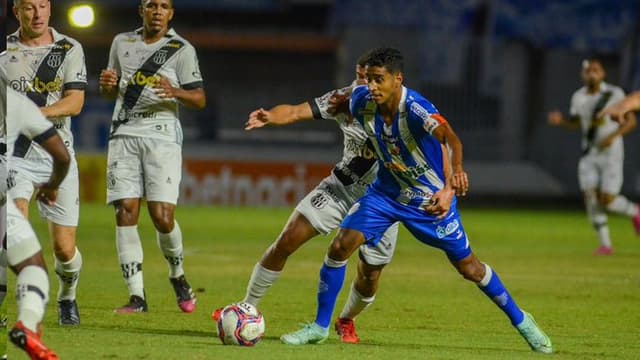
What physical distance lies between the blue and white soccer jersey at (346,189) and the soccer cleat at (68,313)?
1.87m

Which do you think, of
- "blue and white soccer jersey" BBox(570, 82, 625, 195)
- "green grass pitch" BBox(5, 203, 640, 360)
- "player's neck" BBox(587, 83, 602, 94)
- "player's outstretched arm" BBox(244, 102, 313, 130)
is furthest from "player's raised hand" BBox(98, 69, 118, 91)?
"blue and white soccer jersey" BBox(570, 82, 625, 195)

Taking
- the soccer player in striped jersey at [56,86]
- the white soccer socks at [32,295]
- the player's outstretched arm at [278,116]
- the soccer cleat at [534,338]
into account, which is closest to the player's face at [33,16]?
the soccer player in striped jersey at [56,86]

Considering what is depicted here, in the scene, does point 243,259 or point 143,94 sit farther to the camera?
point 243,259

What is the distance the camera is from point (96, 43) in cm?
3397

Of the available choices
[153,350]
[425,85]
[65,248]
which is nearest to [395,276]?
[65,248]

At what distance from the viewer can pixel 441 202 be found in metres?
8.64

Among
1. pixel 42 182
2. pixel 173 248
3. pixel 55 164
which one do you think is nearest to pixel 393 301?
pixel 173 248

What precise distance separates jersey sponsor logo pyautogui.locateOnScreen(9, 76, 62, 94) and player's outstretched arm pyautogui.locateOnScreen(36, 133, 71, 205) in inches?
84.2

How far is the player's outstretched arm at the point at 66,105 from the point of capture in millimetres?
9680

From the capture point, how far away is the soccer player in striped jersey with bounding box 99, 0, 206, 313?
36.0ft

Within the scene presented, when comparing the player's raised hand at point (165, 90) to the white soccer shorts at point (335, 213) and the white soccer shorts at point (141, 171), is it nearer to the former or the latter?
the white soccer shorts at point (141, 171)

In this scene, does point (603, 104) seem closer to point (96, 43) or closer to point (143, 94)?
point (143, 94)

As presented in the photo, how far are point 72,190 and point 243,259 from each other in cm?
684

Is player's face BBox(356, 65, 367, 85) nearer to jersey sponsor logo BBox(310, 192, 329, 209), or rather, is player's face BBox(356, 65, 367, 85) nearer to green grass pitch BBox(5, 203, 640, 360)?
jersey sponsor logo BBox(310, 192, 329, 209)
